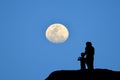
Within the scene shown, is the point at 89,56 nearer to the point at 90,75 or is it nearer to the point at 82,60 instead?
the point at 82,60

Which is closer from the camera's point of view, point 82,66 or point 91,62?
point 91,62


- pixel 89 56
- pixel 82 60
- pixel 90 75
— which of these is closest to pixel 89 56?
pixel 89 56

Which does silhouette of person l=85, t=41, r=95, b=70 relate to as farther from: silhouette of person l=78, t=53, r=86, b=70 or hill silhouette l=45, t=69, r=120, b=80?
silhouette of person l=78, t=53, r=86, b=70

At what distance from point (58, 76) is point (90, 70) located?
9.10ft

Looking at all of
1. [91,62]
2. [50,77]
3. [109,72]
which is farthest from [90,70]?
[50,77]

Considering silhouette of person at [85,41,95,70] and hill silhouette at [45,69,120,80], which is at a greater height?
silhouette of person at [85,41,95,70]

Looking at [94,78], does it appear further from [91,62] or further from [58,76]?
[58,76]

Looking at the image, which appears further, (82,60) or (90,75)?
(82,60)

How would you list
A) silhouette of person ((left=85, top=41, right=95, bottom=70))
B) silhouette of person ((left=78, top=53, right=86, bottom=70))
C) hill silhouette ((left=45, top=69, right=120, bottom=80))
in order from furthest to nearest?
silhouette of person ((left=78, top=53, right=86, bottom=70)), hill silhouette ((left=45, top=69, right=120, bottom=80)), silhouette of person ((left=85, top=41, right=95, bottom=70))

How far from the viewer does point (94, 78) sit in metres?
16.9

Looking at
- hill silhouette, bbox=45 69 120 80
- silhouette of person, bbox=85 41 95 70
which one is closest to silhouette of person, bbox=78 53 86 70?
silhouette of person, bbox=85 41 95 70

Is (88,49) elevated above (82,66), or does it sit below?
above

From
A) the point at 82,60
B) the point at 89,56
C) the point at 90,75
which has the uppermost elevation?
the point at 89,56

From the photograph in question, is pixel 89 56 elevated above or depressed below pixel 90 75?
above
